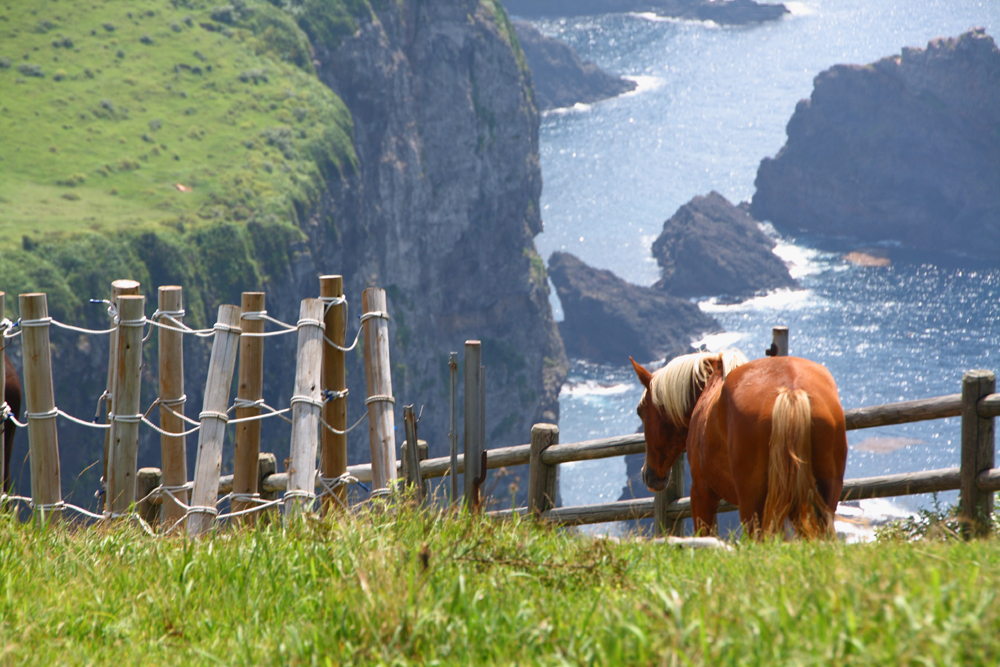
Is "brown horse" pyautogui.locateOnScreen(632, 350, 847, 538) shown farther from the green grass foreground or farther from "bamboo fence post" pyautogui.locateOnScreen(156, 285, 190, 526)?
"bamboo fence post" pyautogui.locateOnScreen(156, 285, 190, 526)

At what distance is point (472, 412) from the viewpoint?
285 inches

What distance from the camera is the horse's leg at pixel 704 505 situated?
6301mm

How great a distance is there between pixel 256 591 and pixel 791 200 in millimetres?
164407

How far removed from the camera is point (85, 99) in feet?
237

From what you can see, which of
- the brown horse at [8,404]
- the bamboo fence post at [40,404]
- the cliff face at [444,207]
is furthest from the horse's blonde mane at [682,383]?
the cliff face at [444,207]

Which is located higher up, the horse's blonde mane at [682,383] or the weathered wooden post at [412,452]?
the horse's blonde mane at [682,383]

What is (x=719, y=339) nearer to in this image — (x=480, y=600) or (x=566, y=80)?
(x=566, y=80)

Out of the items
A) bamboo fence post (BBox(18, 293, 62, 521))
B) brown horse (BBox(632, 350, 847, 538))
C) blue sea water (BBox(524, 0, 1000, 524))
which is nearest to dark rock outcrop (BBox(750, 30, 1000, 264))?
blue sea water (BBox(524, 0, 1000, 524))

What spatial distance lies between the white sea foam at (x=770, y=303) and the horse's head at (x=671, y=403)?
122400mm

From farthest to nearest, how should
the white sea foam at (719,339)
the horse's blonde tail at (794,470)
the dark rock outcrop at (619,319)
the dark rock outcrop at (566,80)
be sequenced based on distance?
1. the dark rock outcrop at (566,80)
2. the dark rock outcrop at (619,319)
3. the white sea foam at (719,339)
4. the horse's blonde tail at (794,470)

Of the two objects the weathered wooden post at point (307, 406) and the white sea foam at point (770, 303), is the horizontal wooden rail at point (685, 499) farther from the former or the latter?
the white sea foam at point (770, 303)

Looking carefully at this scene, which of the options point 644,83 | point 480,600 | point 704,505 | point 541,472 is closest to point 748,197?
point 644,83

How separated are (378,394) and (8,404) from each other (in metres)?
4.09

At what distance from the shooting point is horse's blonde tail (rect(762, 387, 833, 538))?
16.9 feet
